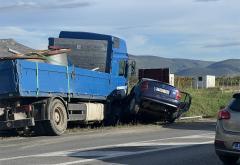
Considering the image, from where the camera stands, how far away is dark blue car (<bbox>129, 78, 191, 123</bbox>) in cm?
2125

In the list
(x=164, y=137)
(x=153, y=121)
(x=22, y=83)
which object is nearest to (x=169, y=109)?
(x=153, y=121)

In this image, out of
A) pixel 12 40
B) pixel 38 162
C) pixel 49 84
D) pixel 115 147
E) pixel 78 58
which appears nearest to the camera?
pixel 38 162

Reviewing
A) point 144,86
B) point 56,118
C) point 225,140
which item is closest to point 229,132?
point 225,140

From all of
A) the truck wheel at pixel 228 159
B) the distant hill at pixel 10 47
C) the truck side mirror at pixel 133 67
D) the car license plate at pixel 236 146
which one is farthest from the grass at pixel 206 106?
the car license plate at pixel 236 146

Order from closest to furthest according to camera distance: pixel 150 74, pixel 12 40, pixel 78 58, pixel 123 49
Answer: pixel 12 40
pixel 78 58
pixel 123 49
pixel 150 74

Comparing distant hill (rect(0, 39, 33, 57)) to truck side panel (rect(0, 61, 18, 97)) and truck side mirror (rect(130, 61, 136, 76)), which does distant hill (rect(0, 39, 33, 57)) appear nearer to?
truck side panel (rect(0, 61, 18, 97))

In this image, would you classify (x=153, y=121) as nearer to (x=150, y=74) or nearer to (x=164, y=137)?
(x=150, y=74)

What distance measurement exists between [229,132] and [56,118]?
8724 mm

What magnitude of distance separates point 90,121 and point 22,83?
Answer: 526 centimetres

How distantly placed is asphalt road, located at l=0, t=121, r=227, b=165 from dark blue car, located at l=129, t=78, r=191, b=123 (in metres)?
2.92

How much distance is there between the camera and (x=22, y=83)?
16562 millimetres

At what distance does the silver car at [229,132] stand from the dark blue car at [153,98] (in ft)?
34.1

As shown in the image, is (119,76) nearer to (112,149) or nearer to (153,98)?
(153,98)

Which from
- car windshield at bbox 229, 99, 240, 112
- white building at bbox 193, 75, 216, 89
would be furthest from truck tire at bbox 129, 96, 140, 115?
white building at bbox 193, 75, 216, 89
